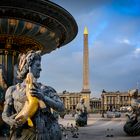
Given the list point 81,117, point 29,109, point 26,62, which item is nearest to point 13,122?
point 29,109

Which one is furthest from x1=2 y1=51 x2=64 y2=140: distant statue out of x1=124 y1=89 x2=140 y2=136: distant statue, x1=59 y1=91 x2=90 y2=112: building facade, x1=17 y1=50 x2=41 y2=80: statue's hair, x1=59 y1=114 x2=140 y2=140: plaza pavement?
x1=59 y1=91 x2=90 y2=112: building facade

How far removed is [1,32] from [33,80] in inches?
246

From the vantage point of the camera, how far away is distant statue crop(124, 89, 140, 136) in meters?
11.4

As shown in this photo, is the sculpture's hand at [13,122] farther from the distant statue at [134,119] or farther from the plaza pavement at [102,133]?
the distant statue at [134,119]

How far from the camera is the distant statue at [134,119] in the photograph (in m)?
11.4

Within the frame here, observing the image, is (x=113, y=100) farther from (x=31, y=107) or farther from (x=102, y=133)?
(x=31, y=107)

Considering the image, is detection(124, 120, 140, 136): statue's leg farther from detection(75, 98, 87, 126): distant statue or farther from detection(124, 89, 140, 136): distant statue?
detection(75, 98, 87, 126): distant statue

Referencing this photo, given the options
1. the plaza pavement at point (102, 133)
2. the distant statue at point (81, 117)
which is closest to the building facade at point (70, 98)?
the distant statue at point (81, 117)

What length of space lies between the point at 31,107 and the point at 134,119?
8.11m

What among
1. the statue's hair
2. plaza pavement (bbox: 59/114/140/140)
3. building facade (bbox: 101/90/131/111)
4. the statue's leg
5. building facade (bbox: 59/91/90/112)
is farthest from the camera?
building facade (bbox: 101/90/131/111)

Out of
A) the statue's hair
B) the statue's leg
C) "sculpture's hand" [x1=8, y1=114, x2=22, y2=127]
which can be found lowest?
the statue's leg

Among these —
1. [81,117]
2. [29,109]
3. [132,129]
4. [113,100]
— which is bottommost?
[132,129]

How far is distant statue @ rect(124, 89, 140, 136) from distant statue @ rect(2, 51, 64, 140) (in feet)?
23.0

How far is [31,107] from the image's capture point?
428 cm
